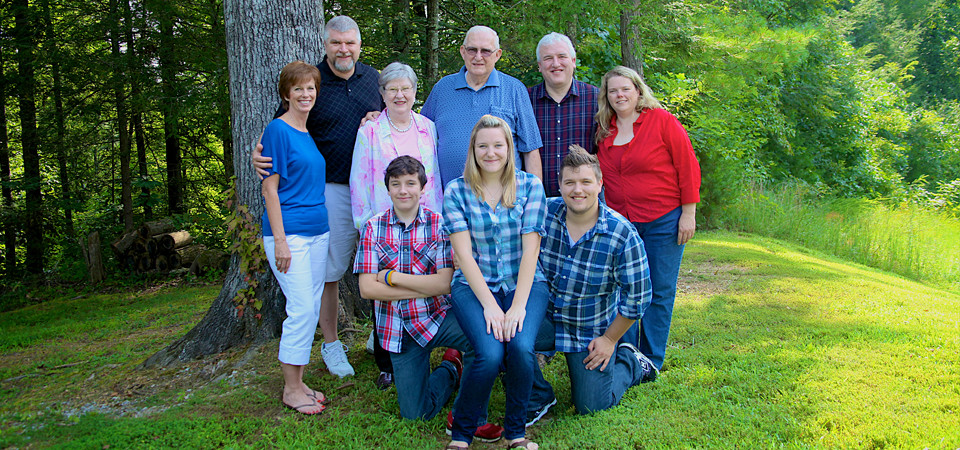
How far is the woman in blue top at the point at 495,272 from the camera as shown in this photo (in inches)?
111

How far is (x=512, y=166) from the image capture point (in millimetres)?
2992

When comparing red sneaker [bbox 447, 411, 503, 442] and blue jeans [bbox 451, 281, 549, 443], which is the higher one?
blue jeans [bbox 451, 281, 549, 443]

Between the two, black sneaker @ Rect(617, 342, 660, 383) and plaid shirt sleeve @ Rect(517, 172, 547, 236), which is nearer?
plaid shirt sleeve @ Rect(517, 172, 547, 236)

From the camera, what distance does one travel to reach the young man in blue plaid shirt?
298cm

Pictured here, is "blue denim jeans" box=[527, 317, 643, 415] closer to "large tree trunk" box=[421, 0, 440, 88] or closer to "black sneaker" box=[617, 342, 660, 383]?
"black sneaker" box=[617, 342, 660, 383]

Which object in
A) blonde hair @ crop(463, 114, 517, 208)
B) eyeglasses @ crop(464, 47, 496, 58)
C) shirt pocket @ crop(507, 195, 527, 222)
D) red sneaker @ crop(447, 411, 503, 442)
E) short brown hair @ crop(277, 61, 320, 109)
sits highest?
eyeglasses @ crop(464, 47, 496, 58)

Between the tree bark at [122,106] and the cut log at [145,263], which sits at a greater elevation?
the tree bark at [122,106]

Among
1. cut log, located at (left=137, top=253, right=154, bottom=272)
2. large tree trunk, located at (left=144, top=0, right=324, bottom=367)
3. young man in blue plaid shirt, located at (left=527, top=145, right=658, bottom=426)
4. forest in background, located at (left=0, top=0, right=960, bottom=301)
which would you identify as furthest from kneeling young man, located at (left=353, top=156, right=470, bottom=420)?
cut log, located at (left=137, top=253, right=154, bottom=272)

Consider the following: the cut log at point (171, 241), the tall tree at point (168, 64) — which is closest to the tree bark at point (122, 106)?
the tall tree at point (168, 64)

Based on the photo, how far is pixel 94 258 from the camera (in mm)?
9258

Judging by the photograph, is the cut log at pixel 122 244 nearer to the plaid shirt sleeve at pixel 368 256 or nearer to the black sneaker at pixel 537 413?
the plaid shirt sleeve at pixel 368 256

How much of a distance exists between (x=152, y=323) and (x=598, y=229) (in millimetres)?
4988

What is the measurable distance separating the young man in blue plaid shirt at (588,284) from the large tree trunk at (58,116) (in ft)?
28.6

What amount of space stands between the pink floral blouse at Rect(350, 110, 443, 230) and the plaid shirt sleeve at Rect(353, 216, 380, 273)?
0.25 metres
